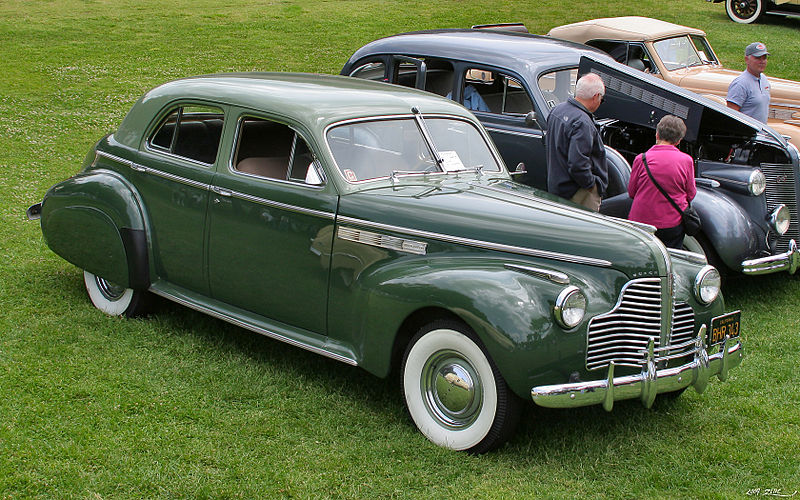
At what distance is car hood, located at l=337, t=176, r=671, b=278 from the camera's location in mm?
4094

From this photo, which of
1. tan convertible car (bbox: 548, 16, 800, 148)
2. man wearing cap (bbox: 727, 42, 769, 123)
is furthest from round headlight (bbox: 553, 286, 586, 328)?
tan convertible car (bbox: 548, 16, 800, 148)

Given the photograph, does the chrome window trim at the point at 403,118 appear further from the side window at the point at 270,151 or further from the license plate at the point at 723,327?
the license plate at the point at 723,327

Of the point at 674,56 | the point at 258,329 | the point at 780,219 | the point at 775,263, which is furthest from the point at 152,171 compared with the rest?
the point at 674,56

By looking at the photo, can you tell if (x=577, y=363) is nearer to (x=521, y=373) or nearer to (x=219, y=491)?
(x=521, y=373)

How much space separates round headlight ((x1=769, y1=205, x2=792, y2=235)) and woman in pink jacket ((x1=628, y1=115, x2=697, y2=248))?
1243 millimetres

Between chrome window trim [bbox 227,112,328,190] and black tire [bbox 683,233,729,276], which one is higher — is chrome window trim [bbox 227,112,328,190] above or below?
above

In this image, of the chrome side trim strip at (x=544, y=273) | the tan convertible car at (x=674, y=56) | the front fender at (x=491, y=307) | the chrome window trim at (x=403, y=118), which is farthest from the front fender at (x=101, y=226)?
the tan convertible car at (x=674, y=56)

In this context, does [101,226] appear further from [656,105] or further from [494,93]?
[656,105]

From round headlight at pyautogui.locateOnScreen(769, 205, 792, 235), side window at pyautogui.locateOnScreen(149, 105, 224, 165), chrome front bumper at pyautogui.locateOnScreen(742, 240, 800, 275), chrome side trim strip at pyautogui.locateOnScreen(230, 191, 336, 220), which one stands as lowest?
chrome front bumper at pyautogui.locateOnScreen(742, 240, 800, 275)

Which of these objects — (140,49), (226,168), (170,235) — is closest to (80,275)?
(170,235)

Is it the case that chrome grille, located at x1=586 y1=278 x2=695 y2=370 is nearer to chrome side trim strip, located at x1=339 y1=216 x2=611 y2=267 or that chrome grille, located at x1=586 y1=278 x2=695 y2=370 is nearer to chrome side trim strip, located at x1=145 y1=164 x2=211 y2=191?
chrome side trim strip, located at x1=339 y1=216 x2=611 y2=267

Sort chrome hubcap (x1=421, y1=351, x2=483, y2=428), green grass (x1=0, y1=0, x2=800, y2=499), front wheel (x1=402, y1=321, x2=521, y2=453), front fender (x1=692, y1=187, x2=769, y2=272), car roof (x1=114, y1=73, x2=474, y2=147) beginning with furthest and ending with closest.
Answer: front fender (x1=692, y1=187, x2=769, y2=272) < car roof (x1=114, y1=73, x2=474, y2=147) < chrome hubcap (x1=421, y1=351, x2=483, y2=428) < front wheel (x1=402, y1=321, x2=521, y2=453) < green grass (x1=0, y1=0, x2=800, y2=499)

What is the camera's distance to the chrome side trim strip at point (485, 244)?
4.09 metres

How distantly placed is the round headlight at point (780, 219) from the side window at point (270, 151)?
402 cm
